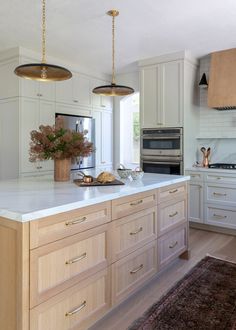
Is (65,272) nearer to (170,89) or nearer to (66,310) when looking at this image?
(66,310)

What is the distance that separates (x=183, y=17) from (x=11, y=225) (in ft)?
9.20

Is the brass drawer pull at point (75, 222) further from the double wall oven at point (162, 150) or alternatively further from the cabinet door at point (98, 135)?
the cabinet door at point (98, 135)

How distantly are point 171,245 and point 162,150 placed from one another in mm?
2068

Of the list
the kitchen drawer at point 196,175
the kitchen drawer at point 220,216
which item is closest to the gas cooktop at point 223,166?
the kitchen drawer at point 196,175

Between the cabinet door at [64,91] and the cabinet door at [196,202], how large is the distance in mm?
2428

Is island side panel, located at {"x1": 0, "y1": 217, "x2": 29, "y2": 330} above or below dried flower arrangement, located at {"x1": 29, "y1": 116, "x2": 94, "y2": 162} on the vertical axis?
below

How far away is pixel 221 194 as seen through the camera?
3910mm

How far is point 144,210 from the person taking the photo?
223 cm

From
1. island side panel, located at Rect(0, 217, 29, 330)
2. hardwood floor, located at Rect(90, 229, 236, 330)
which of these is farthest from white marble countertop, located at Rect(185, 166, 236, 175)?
island side panel, located at Rect(0, 217, 29, 330)

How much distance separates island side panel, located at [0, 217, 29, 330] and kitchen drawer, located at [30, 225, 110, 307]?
4 cm

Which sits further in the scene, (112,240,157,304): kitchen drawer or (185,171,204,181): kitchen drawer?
(185,171,204,181): kitchen drawer

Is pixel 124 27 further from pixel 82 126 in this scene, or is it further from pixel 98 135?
pixel 98 135

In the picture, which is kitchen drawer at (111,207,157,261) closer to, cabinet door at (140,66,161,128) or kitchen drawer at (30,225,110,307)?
kitchen drawer at (30,225,110,307)

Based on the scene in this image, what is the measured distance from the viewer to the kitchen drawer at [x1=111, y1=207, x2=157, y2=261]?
194 centimetres
